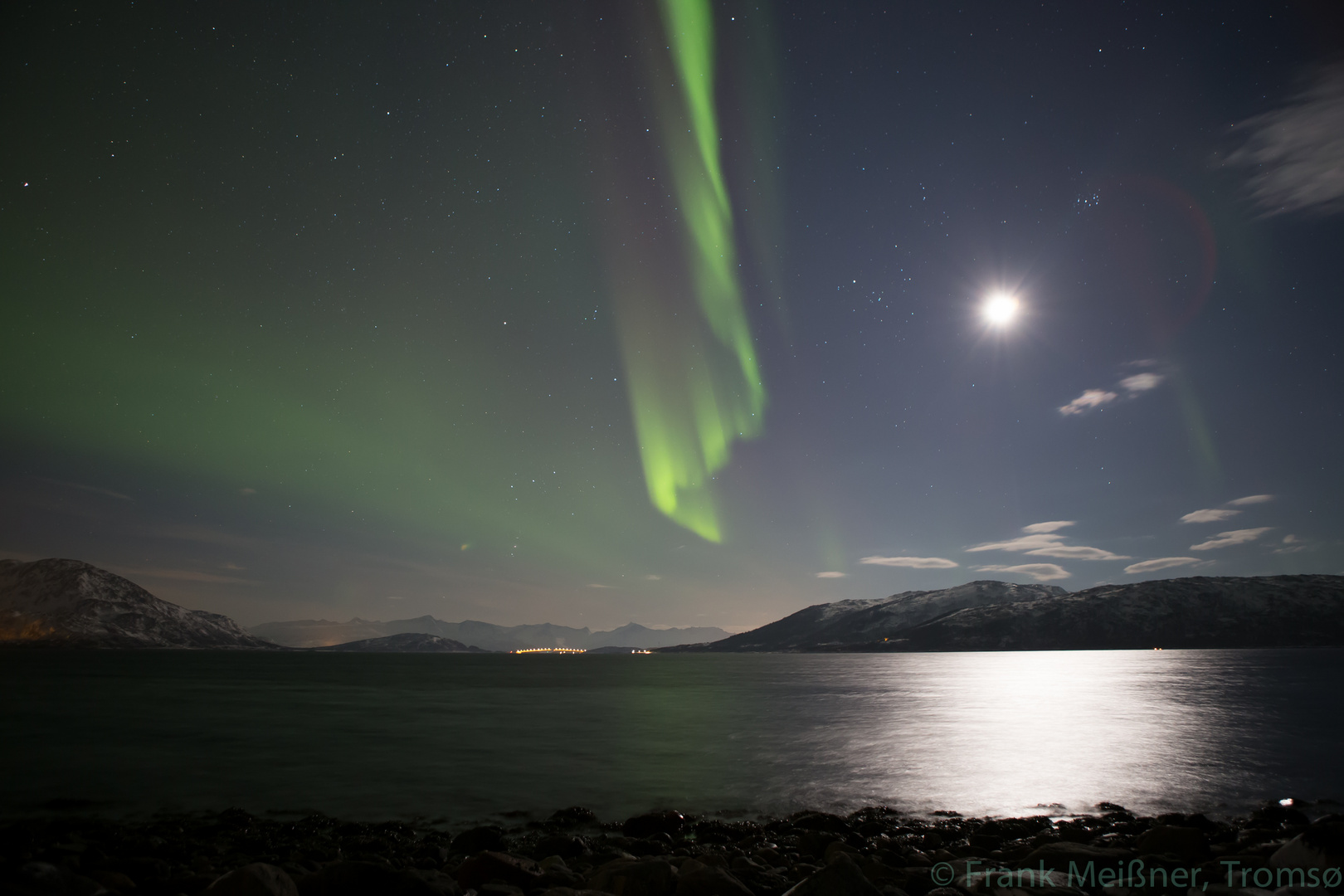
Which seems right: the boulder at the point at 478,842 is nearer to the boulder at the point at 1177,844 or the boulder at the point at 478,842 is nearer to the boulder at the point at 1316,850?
the boulder at the point at 1177,844

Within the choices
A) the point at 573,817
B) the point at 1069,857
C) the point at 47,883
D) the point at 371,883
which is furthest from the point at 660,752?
the point at 47,883

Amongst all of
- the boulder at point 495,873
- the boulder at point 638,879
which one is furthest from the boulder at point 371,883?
the boulder at point 638,879

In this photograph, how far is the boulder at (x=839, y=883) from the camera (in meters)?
8.66

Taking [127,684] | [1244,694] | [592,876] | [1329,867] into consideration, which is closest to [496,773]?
[592,876]

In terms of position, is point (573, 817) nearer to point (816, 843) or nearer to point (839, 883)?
point (816, 843)

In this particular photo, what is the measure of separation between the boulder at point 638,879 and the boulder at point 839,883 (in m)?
2.64

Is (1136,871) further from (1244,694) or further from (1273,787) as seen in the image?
(1244,694)

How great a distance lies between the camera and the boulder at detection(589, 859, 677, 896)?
1059 centimetres

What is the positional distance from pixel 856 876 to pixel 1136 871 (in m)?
7.08

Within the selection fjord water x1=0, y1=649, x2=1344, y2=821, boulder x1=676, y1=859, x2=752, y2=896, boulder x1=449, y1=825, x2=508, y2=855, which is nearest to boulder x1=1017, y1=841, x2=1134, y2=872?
boulder x1=676, y1=859, x2=752, y2=896

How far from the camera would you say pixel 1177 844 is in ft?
43.9

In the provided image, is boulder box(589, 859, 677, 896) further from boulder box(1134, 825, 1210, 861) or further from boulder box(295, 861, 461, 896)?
boulder box(1134, 825, 1210, 861)

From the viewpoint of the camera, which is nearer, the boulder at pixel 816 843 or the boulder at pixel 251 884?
the boulder at pixel 251 884

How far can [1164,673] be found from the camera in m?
110
